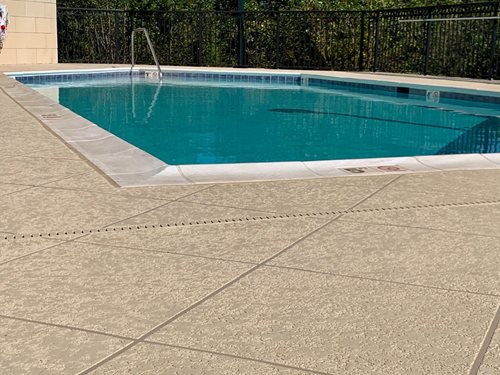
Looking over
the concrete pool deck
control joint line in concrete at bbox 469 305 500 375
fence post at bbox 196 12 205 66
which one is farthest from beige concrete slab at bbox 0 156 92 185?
fence post at bbox 196 12 205 66

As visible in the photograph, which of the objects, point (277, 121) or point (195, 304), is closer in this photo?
point (195, 304)

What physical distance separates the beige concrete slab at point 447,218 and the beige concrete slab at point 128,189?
3.93 ft

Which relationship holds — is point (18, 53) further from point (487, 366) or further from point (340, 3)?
point (487, 366)

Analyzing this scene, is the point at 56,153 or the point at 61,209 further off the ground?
the point at 56,153

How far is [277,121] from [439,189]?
20.1 ft

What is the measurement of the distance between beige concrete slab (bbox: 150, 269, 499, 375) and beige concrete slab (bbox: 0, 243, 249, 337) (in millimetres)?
138

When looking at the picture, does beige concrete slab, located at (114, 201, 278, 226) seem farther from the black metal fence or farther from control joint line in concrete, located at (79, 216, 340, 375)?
the black metal fence

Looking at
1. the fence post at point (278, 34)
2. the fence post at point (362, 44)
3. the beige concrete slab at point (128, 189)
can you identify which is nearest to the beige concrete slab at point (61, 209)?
the beige concrete slab at point (128, 189)

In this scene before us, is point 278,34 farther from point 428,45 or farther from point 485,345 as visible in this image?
point 485,345

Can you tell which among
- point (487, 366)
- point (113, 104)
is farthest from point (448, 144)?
point (487, 366)

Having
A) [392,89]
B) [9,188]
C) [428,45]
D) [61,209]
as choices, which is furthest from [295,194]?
[428,45]

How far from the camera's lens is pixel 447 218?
4352 mm

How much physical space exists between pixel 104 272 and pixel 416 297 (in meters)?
1.38

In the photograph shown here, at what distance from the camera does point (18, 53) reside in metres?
18.8
